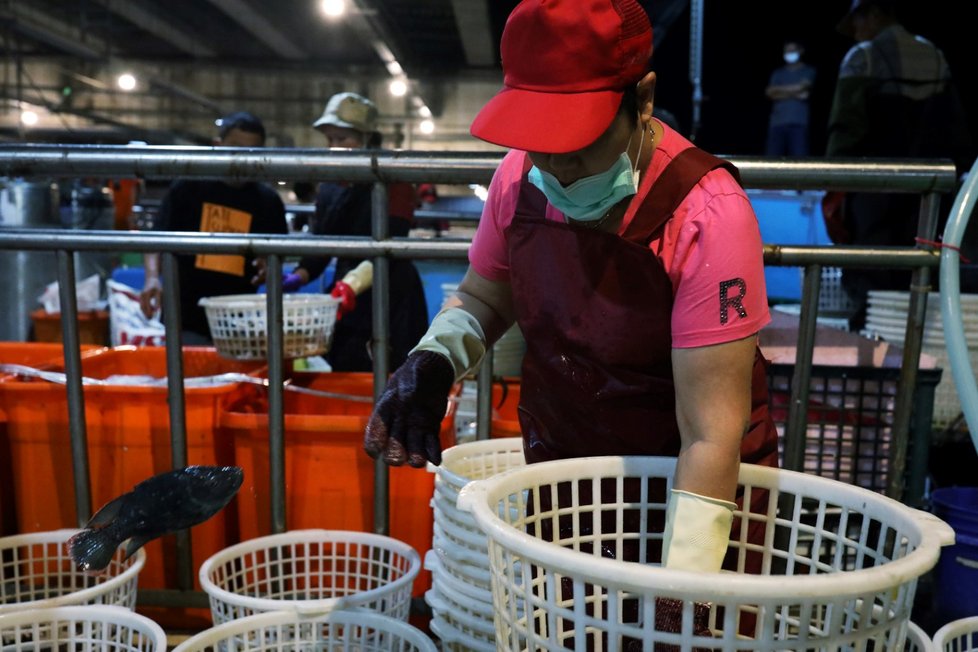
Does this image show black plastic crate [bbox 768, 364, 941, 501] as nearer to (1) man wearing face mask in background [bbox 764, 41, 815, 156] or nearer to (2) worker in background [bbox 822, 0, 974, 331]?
(2) worker in background [bbox 822, 0, 974, 331]

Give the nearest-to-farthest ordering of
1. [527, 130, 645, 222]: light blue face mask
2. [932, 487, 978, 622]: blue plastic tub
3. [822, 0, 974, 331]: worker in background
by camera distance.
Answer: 1. [527, 130, 645, 222]: light blue face mask
2. [932, 487, 978, 622]: blue plastic tub
3. [822, 0, 974, 331]: worker in background

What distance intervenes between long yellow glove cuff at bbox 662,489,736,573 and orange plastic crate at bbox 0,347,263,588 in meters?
1.46

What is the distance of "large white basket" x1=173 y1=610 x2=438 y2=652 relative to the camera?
145 centimetres

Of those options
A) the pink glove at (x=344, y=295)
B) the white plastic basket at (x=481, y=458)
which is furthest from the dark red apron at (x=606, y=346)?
the pink glove at (x=344, y=295)

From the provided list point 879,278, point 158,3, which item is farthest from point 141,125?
point 879,278

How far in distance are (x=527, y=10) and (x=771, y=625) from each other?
88 cm

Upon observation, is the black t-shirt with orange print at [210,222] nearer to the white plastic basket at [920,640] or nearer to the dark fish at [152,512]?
the dark fish at [152,512]

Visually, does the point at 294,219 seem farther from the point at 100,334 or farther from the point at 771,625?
the point at 771,625

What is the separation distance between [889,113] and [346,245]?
3.52 m

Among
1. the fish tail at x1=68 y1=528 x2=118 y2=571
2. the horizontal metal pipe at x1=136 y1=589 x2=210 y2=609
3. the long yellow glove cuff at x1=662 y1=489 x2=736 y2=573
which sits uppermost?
the long yellow glove cuff at x1=662 y1=489 x2=736 y2=573

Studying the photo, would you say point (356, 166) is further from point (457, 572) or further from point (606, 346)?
point (457, 572)

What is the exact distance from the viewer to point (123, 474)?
210cm

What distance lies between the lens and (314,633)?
4.99ft

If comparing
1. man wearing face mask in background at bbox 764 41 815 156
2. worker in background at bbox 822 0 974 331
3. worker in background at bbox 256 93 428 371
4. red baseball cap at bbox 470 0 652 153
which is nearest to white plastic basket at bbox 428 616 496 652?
red baseball cap at bbox 470 0 652 153
